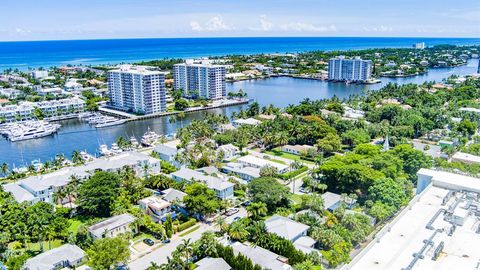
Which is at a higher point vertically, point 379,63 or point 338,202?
point 379,63

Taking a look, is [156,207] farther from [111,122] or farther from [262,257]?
[111,122]

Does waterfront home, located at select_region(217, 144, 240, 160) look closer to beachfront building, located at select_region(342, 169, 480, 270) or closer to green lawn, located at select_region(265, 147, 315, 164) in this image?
green lawn, located at select_region(265, 147, 315, 164)

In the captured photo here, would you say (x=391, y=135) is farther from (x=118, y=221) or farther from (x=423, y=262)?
(x=118, y=221)

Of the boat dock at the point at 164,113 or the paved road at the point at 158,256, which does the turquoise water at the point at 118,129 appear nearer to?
the boat dock at the point at 164,113

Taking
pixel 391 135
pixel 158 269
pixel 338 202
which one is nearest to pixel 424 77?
pixel 391 135

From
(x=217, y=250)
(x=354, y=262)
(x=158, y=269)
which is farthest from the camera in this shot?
(x=217, y=250)

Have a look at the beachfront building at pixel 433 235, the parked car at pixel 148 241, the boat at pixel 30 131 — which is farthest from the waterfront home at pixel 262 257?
the boat at pixel 30 131
